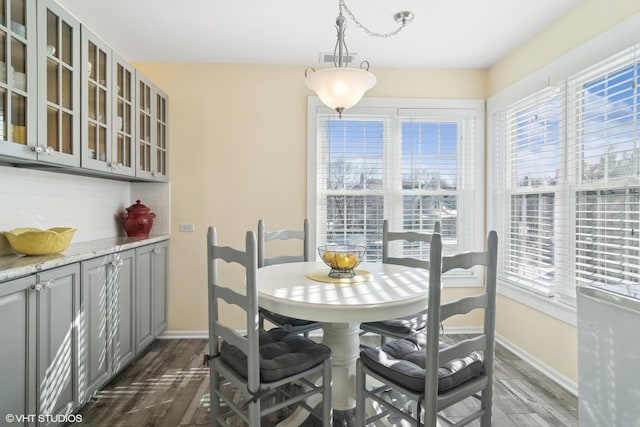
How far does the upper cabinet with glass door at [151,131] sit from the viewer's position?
110 inches

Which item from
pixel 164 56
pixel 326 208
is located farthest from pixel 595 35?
pixel 164 56

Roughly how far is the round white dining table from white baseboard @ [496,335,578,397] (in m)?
1.33

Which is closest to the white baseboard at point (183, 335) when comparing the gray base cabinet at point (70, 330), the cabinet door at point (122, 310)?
the gray base cabinet at point (70, 330)

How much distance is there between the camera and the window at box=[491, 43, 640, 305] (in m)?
1.98

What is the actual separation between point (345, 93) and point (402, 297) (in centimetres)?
108

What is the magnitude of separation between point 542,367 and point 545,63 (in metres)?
2.25

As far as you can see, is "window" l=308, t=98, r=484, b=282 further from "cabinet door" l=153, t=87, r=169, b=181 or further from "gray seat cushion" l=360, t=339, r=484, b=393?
"gray seat cushion" l=360, t=339, r=484, b=393

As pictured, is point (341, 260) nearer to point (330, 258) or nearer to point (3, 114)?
point (330, 258)

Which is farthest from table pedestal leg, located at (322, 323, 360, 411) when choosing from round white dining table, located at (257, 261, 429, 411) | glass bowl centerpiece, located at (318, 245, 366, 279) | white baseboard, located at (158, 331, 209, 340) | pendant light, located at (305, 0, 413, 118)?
white baseboard, located at (158, 331, 209, 340)

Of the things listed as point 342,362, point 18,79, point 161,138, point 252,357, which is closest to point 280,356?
point 252,357

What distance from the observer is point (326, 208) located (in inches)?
133

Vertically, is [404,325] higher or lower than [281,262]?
lower

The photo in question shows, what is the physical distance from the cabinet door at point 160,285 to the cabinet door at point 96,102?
90cm

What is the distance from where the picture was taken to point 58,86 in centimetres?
190
